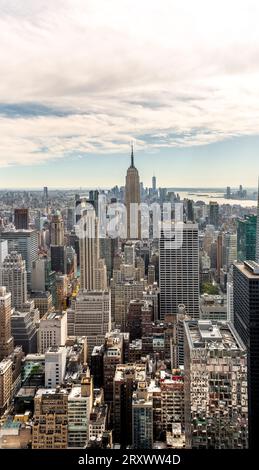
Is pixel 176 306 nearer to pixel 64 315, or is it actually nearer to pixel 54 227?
pixel 64 315

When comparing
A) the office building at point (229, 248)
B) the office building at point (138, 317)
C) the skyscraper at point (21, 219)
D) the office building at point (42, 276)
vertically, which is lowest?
the office building at point (138, 317)

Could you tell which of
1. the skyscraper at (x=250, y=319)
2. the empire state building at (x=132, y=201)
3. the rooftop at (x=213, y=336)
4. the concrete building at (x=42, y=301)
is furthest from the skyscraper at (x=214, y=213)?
the concrete building at (x=42, y=301)

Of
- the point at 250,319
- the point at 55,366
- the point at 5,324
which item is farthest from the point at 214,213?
the point at 5,324

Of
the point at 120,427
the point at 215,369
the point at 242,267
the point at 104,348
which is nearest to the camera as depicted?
the point at 215,369

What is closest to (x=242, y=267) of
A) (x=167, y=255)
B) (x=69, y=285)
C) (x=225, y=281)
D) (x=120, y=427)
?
(x=225, y=281)

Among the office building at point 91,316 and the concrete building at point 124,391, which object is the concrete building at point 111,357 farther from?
Result: the office building at point 91,316

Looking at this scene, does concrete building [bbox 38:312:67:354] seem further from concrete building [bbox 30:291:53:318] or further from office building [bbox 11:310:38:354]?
concrete building [bbox 30:291:53:318]

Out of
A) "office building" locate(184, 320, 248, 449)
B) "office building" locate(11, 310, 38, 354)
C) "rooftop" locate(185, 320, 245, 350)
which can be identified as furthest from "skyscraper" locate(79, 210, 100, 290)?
"office building" locate(184, 320, 248, 449)
